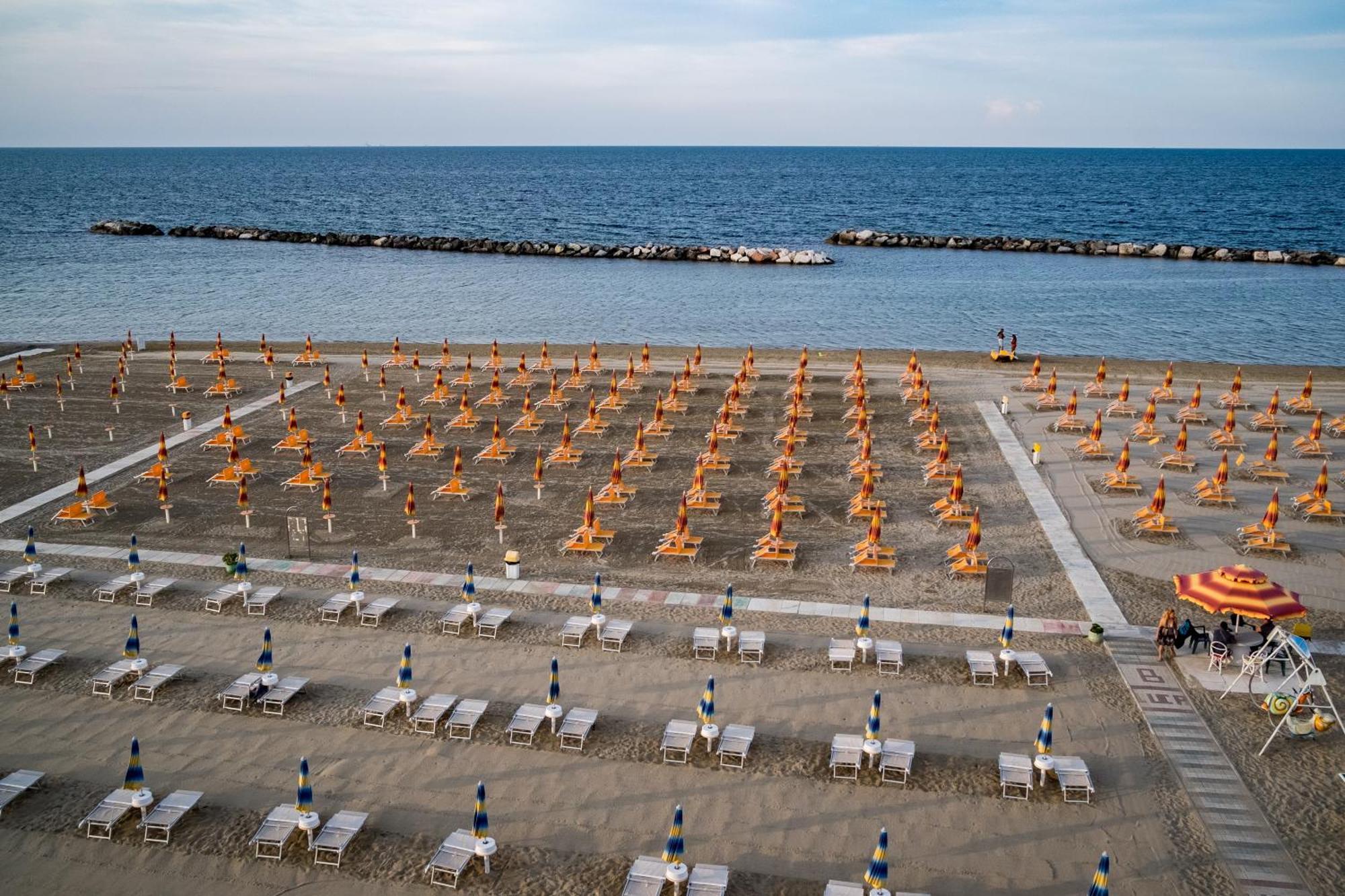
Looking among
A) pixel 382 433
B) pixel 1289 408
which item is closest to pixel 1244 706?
pixel 1289 408

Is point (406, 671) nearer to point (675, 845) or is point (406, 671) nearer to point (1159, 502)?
point (675, 845)

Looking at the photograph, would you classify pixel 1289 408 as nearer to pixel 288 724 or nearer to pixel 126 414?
pixel 288 724

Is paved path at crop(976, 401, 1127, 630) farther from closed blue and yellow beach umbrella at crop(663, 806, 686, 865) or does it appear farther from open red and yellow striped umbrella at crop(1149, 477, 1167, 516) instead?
closed blue and yellow beach umbrella at crop(663, 806, 686, 865)

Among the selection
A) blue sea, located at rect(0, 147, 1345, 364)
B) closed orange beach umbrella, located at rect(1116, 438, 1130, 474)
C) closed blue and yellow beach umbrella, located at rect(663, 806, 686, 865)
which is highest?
blue sea, located at rect(0, 147, 1345, 364)

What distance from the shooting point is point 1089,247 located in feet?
305

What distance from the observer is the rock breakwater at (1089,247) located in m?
86.6

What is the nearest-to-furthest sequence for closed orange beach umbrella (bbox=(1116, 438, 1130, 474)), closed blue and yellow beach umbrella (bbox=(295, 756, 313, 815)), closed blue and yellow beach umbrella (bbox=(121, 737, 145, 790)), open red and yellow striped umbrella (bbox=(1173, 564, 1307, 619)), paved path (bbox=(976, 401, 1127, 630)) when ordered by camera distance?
closed blue and yellow beach umbrella (bbox=(295, 756, 313, 815)), closed blue and yellow beach umbrella (bbox=(121, 737, 145, 790)), open red and yellow striped umbrella (bbox=(1173, 564, 1307, 619)), paved path (bbox=(976, 401, 1127, 630)), closed orange beach umbrella (bbox=(1116, 438, 1130, 474))

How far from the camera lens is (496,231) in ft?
366

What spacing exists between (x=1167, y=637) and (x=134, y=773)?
16.8 m

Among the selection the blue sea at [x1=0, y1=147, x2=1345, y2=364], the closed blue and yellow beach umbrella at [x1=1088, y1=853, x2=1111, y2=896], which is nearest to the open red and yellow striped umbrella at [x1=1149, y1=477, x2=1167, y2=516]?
the closed blue and yellow beach umbrella at [x1=1088, y1=853, x2=1111, y2=896]

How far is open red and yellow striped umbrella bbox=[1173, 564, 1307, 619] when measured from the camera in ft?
56.5

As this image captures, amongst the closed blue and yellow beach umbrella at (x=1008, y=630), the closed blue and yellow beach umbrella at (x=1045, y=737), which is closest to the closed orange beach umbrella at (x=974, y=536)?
the closed blue and yellow beach umbrella at (x=1008, y=630)

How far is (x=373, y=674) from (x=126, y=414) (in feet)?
72.1

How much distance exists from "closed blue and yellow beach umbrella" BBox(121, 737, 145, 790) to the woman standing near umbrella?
16.6 metres
